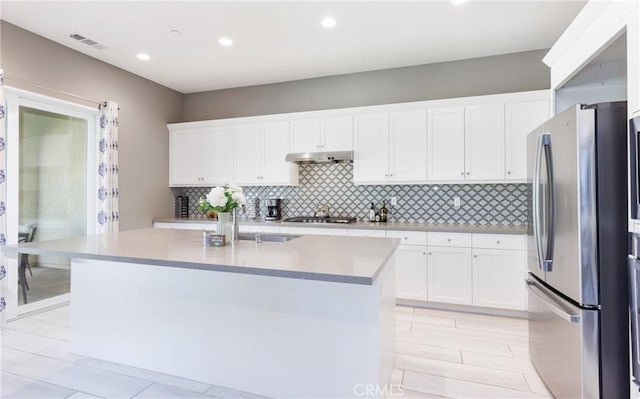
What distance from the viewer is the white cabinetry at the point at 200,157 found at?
470 centimetres

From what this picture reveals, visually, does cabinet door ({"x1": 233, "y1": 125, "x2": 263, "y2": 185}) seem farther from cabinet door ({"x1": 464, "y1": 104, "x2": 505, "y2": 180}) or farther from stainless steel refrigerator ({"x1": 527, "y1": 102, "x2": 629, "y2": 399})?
stainless steel refrigerator ({"x1": 527, "y1": 102, "x2": 629, "y2": 399})

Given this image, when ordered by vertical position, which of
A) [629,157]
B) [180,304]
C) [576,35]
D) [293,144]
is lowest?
[180,304]

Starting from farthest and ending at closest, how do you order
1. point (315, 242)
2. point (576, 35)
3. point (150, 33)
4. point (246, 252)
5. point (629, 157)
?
point (150, 33) < point (315, 242) < point (576, 35) < point (246, 252) < point (629, 157)

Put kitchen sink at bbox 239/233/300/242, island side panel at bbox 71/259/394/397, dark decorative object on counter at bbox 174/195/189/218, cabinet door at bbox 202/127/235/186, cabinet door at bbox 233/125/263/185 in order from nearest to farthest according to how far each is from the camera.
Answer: island side panel at bbox 71/259/394/397, kitchen sink at bbox 239/233/300/242, cabinet door at bbox 233/125/263/185, cabinet door at bbox 202/127/235/186, dark decorative object on counter at bbox 174/195/189/218

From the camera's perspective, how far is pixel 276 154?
441 centimetres

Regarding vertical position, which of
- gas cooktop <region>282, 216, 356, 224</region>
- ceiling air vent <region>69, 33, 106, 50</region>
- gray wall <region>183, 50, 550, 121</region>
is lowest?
gas cooktop <region>282, 216, 356, 224</region>

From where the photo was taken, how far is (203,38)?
3418mm

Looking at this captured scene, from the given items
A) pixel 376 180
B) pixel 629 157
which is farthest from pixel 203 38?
pixel 629 157

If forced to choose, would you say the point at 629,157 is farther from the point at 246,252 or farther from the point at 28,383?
the point at 28,383

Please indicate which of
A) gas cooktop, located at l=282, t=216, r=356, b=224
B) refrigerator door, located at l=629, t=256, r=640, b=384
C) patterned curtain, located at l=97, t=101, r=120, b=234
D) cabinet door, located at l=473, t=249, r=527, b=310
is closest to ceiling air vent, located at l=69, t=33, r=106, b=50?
patterned curtain, located at l=97, t=101, r=120, b=234

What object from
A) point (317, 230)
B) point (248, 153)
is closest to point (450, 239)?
point (317, 230)

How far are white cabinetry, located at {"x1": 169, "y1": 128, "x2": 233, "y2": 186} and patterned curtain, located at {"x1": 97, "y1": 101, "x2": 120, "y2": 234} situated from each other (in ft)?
3.30

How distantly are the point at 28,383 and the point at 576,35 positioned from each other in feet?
13.6

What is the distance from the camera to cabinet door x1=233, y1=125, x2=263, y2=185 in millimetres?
4508
